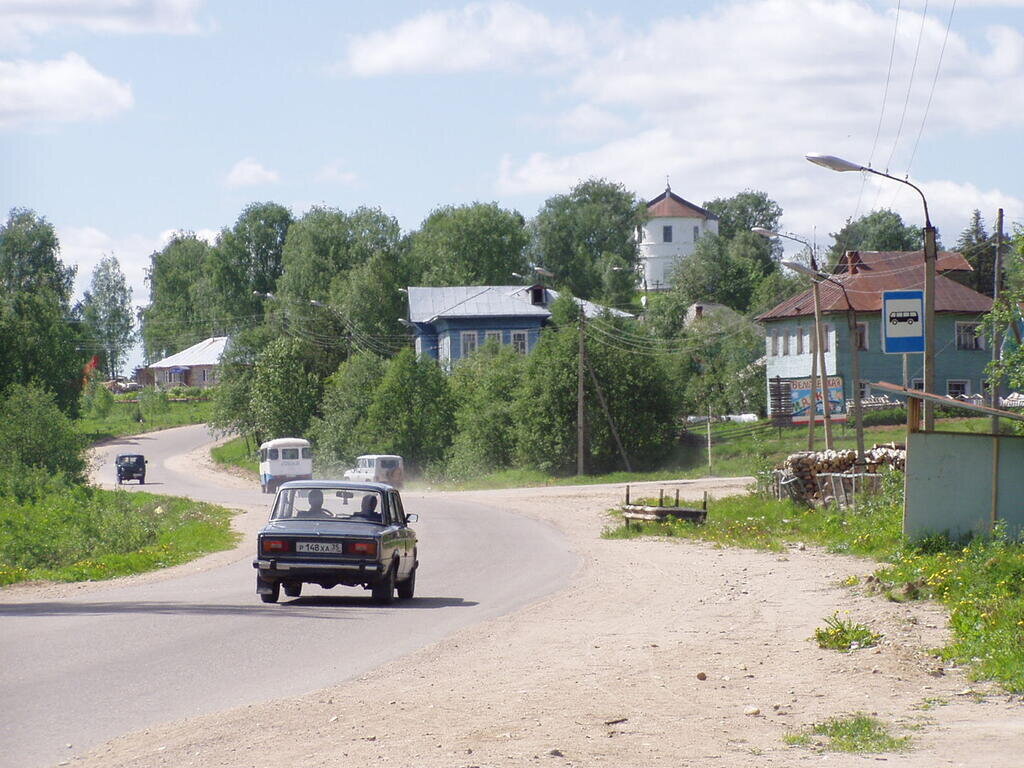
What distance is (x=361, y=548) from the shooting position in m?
16.1

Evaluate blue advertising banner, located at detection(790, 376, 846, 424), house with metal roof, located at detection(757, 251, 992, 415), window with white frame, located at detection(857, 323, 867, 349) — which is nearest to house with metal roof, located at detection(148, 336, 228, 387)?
house with metal roof, located at detection(757, 251, 992, 415)

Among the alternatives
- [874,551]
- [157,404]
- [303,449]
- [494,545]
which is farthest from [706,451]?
[157,404]

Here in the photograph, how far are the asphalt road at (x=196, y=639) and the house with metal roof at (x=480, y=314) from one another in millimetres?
62498

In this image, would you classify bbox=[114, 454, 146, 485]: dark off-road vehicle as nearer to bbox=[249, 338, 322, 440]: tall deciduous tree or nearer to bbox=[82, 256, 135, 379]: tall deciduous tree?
bbox=[249, 338, 322, 440]: tall deciduous tree

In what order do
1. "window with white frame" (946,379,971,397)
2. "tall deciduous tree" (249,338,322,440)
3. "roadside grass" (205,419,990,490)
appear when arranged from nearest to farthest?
"roadside grass" (205,419,990,490) < "window with white frame" (946,379,971,397) < "tall deciduous tree" (249,338,322,440)

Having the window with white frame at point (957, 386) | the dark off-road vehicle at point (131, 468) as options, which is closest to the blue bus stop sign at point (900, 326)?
the window with white frame at point (957, 386)

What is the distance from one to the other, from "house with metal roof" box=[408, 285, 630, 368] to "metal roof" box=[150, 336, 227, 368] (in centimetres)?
4445

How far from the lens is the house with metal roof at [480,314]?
87.8 m

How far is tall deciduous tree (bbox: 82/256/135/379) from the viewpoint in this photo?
13588 centimetres

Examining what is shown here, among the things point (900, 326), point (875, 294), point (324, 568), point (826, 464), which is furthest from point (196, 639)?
point (875, 294)

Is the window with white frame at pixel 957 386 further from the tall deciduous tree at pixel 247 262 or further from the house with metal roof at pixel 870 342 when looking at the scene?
the tall deciduous tree at pixel 247 262

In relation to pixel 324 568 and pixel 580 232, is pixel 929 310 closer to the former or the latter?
pixel 324 568

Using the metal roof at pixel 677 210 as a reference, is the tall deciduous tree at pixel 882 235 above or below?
below

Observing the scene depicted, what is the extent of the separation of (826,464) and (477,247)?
3104 inches
